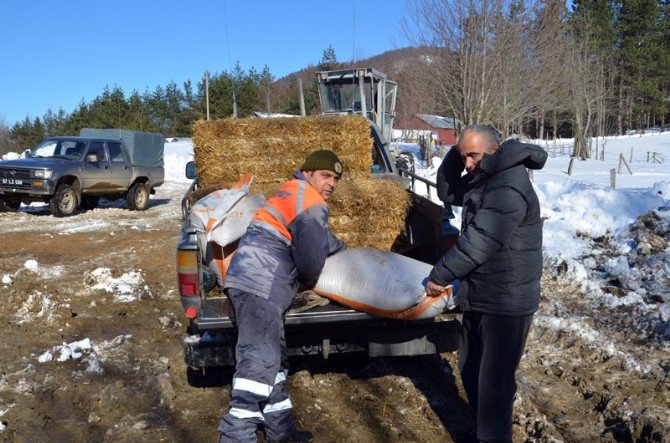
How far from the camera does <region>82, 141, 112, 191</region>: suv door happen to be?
50.8 ft

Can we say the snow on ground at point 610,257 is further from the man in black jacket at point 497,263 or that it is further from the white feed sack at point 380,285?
the white feed sack at point 380,285

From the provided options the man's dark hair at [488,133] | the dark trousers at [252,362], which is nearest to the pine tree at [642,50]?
the man's dark hair at [488,133]

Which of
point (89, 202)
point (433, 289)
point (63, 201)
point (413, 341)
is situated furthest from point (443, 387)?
point (89, 202)

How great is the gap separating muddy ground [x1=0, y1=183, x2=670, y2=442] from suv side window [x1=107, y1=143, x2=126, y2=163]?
9582 mm

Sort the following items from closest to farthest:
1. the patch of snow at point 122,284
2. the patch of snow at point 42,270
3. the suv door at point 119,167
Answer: the patch of snow at point 122,284 < the patch of snow at point 42,270 < the suv door at point 119,167

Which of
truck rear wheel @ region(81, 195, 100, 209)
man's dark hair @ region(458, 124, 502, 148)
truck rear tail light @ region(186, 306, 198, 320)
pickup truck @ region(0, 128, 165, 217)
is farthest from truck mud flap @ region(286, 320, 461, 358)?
truck rear wheel @ region(81, 195, 100, 209)

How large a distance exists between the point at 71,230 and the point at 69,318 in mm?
6895

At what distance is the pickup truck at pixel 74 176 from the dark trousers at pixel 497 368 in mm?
13415

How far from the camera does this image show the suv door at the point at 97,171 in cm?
1550

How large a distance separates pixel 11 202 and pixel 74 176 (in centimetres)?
212

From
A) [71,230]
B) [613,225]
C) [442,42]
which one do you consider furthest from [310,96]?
[613,225]

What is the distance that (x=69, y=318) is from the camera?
652cm

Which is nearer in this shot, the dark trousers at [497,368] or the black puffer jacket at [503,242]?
the black puffer jacket at [503,242]

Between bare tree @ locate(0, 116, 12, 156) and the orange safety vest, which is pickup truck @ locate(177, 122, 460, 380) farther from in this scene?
bare tree @ locate(0, 116, 12, 156)
